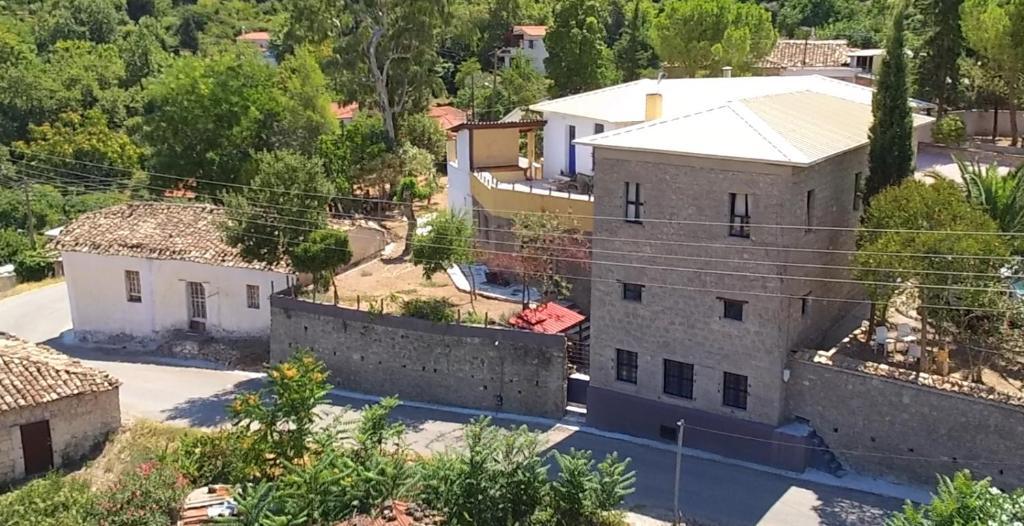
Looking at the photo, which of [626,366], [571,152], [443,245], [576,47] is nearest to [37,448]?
[443,245]

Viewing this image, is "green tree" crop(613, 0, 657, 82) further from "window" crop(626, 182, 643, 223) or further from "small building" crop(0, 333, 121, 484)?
"small building" crop(0, 333, 121, 484)

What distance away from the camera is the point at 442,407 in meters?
29.9

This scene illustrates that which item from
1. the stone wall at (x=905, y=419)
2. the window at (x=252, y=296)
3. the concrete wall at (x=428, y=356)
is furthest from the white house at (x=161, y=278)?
the stone wall at (x=905, y=419)

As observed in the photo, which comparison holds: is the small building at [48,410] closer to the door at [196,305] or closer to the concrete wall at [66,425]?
the concrete wall at [66,425]

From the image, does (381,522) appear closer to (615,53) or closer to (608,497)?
(608,497)

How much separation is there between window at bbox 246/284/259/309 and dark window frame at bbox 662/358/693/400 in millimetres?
15770

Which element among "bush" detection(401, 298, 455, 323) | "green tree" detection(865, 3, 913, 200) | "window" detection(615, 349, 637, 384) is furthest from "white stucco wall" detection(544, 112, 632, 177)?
"green tree" detection(865, 3, 913, 200)

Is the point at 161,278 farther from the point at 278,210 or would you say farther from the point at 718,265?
the point at 718,265

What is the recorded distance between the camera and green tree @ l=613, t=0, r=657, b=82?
236ft

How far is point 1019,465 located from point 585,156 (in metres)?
19.6

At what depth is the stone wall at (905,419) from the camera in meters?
22.7

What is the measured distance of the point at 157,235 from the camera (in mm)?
36562

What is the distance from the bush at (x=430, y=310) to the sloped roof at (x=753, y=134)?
7074 mm

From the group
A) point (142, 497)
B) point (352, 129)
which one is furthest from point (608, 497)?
point (352, 129)
